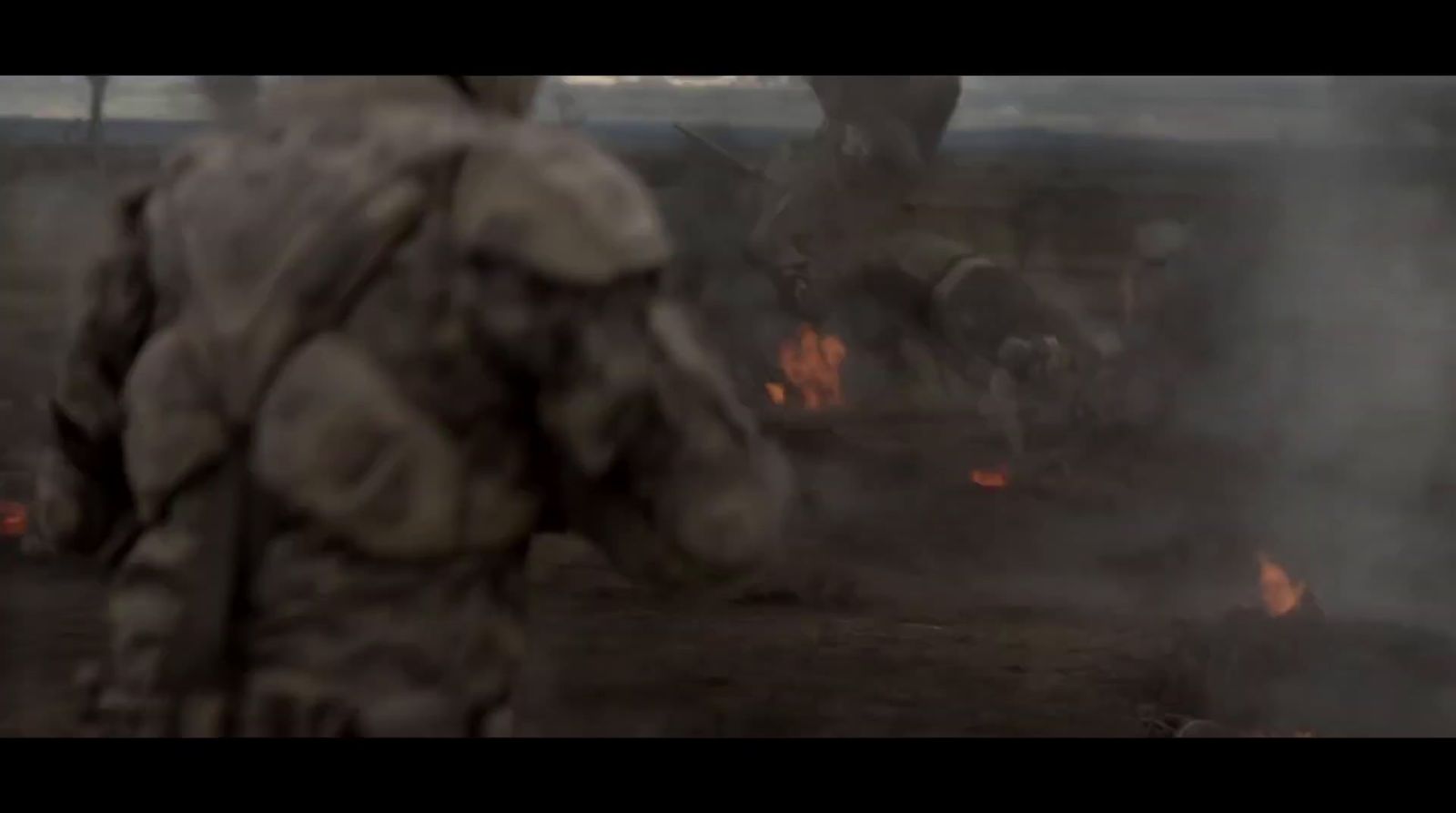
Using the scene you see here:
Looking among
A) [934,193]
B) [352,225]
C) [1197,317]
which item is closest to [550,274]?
[352,225]

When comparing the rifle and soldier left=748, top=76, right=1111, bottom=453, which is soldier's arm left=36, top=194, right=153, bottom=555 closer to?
the rifle

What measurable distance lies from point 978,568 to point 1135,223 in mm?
720

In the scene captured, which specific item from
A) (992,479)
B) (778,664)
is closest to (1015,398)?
(992,479)

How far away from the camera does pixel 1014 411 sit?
2.57m

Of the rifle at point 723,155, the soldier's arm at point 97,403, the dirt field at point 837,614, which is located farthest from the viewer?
the rifle at point 723,155

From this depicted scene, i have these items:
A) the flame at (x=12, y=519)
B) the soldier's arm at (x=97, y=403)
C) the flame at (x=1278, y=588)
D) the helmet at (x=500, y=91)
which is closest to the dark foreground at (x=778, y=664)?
the flame at (x=12, y=519)

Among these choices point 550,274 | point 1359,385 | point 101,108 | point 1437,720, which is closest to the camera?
point 550,274

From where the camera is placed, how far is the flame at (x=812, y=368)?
2484 mm

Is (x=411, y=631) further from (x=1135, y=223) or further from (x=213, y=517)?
(x=1135, y=223)

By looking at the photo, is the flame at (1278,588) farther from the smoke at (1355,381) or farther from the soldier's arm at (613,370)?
the soldier's arm at (613,370)

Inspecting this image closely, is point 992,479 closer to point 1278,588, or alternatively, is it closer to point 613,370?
point 1278,588

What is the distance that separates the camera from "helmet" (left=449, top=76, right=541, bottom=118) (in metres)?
1.25

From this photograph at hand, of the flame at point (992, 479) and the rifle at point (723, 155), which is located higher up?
the rifle at point (723, 155)

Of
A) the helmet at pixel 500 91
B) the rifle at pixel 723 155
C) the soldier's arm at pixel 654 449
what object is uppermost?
the helmet at pixel 500 91
